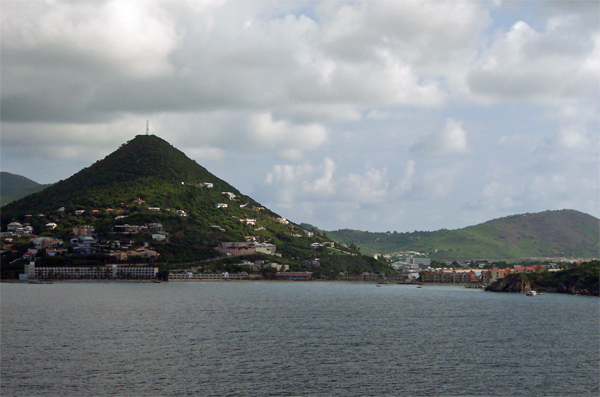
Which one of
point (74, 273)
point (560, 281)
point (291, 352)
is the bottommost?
point (291, 352)

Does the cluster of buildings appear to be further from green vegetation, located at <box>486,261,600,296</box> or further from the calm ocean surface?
green vegetation, located at <box>486,261,600,296</box>

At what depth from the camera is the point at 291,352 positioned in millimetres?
59156

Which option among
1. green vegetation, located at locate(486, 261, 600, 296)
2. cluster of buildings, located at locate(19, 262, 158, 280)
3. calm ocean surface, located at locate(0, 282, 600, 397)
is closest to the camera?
calm ocean surface, located at locate(0, 282, 600, 397)

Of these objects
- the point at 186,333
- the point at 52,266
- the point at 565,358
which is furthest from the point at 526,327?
the point at 52,266

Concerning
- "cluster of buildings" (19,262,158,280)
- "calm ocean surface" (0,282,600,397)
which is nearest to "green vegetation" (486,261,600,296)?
"calm ocean surface" (0,282,600,397)

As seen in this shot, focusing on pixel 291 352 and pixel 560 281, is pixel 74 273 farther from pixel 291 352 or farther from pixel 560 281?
pixel 560 281

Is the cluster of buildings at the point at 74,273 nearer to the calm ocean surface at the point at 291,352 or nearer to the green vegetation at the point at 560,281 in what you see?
the calm ocean surface at the point at 291,352

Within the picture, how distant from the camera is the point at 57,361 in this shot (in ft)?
174

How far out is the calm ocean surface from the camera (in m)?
45.9

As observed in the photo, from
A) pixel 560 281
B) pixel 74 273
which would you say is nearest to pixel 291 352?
pixel 560 281

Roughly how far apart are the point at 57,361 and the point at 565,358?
165ft

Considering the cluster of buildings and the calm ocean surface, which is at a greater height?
the cluster of buildings

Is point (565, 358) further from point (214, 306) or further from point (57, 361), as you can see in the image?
point (214, 306)

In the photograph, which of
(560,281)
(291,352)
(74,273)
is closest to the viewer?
(291,352)
